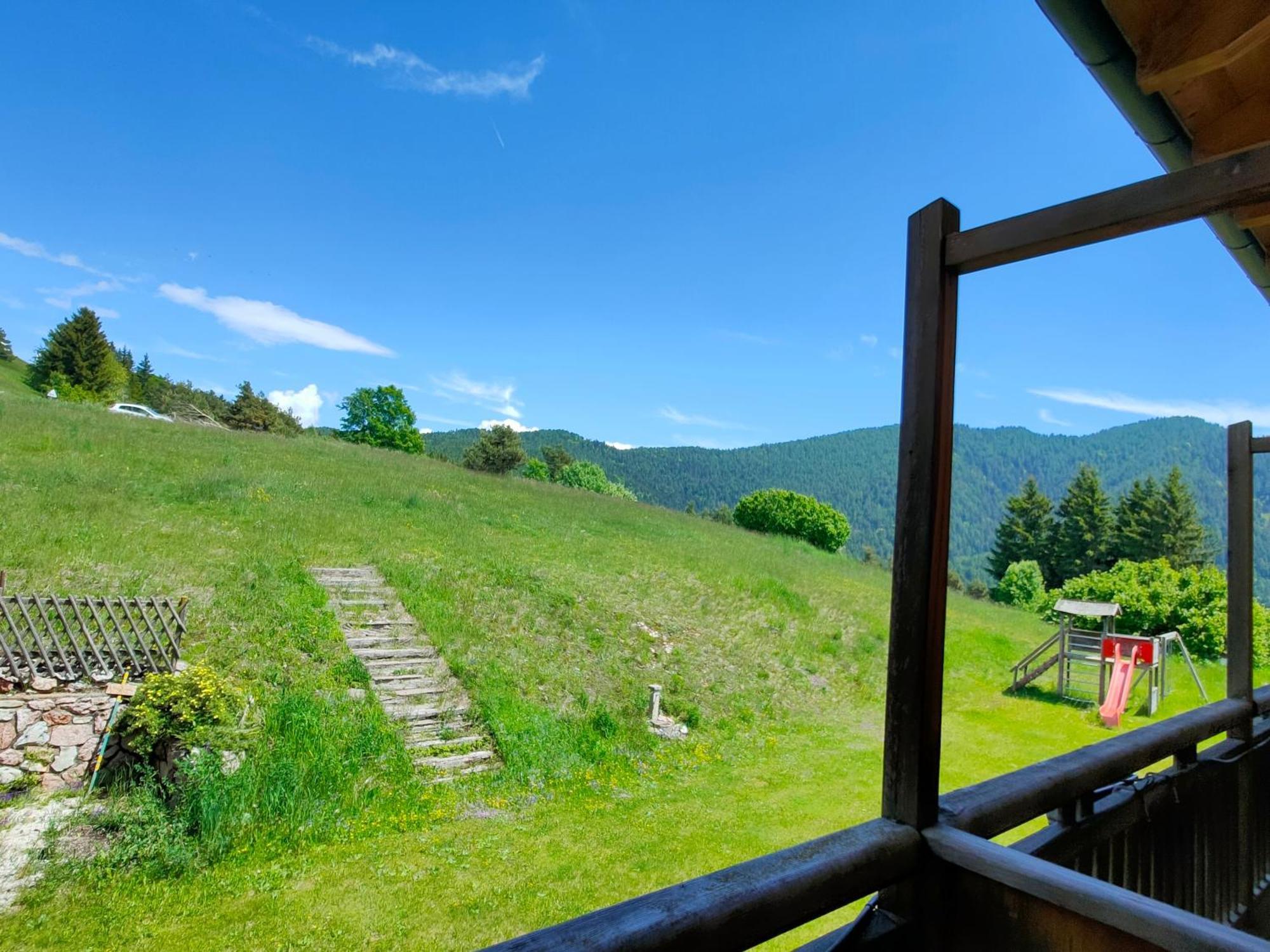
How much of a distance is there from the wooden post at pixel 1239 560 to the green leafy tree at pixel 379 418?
26.5 m

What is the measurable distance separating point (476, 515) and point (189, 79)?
6.31 m

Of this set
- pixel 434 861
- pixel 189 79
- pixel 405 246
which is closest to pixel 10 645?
pixel 434 861

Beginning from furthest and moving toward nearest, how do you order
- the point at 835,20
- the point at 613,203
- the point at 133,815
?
the point at 613,203 < the point at 835,20 < the point at 133,815

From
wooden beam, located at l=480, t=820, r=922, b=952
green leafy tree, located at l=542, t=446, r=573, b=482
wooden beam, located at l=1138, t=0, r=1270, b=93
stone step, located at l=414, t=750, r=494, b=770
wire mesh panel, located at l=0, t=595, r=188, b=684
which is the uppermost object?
green leafy tree, located at l=542, t=446, r=573, b=482

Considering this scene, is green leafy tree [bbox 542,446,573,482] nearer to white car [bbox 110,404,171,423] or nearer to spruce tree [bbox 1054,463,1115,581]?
white car [bbox 110,404,171,423]

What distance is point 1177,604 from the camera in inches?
364

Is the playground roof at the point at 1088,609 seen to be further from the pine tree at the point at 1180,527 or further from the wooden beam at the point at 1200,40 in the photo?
the pine tree at the point at 1180,527

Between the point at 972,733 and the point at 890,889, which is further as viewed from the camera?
the point at 972,733

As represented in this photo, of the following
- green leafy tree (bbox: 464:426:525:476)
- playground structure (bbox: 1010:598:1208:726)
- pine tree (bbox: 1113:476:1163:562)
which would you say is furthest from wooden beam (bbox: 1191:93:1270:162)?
pine tree (bbox: 1113:476:1163:562)

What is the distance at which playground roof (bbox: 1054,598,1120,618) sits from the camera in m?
7.53

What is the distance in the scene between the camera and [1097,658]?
7.00 m

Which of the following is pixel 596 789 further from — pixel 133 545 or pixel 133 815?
pixel 133 545

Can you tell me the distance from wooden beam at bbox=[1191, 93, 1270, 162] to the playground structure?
24.3ft

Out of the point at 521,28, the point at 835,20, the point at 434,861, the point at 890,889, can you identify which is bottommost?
the point at 434,861
